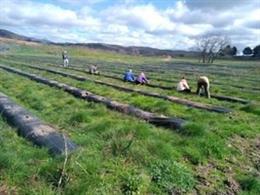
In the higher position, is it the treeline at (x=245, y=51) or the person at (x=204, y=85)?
the person at (x=204, y=85)

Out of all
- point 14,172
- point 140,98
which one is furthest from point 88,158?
point 140,98

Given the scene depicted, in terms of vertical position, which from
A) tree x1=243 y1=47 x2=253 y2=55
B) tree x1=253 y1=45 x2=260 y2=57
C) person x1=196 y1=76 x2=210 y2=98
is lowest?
tree x1=243 y1=47 x2=253 y2=55

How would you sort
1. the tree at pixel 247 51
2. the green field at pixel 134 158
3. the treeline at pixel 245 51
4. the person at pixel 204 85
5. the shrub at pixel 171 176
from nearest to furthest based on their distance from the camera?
1. the green field at pixel 134 158
2. the shrub at pixel 171 176
3. the person at pixel 204 85
4. the treeline at pixel 245 51
5. the tree at pixel 247 51

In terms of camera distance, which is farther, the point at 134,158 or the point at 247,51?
the point at 247,51

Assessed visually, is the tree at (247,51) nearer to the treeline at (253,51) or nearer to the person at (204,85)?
the treeline at (253,51)

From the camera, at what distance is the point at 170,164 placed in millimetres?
7777

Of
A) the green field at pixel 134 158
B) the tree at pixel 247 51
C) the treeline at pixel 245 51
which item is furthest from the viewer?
the tree at pixel 247 51

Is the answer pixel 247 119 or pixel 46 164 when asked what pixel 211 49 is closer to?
pixel 247 119

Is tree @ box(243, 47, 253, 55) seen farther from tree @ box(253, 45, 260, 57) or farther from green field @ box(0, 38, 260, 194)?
green field @ box(0, 38, 260, 194)

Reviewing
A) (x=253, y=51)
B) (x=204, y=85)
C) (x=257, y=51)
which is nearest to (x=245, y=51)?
(x=253, y=51)

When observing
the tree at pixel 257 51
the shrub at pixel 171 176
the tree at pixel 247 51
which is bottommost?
the tree at pixel 247 51

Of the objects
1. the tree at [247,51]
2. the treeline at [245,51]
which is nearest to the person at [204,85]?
the treeline at [245,51]

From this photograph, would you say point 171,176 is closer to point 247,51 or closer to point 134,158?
point 134,158

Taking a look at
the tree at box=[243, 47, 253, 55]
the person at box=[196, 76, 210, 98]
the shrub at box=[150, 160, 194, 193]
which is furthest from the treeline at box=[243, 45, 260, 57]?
the shrub at box=[150, 160, 194, 193]
